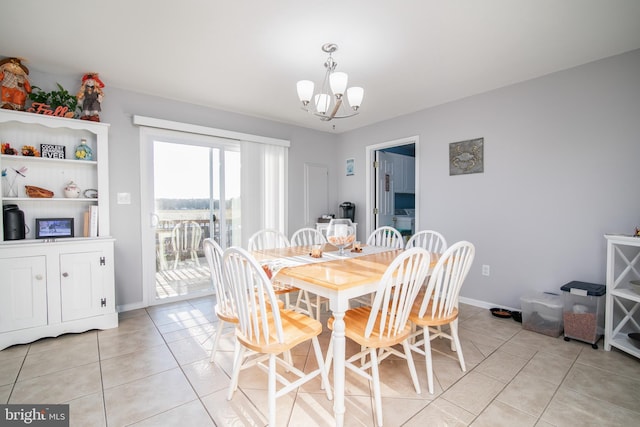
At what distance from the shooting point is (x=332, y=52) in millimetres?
2348

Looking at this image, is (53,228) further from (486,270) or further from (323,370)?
(486,270)

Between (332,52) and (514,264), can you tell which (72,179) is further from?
(514,264)

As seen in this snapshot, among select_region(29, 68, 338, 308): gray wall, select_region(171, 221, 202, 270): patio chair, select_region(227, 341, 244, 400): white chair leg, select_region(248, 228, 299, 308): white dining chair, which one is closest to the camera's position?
select_region(227, 341, 244, 400): white chair leg

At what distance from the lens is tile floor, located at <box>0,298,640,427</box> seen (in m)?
1.56

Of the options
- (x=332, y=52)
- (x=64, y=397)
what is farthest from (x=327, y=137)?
(x=64, y=397)

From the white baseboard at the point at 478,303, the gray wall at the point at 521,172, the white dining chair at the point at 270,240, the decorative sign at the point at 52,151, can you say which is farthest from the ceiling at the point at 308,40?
the white baseboard at the point at 478,303

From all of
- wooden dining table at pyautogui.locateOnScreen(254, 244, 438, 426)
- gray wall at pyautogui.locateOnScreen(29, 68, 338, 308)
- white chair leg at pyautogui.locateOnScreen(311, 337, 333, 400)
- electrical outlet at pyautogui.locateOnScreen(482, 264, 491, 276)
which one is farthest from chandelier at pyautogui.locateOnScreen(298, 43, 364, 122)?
electrical outlet at pyautogui.locateOnScreen(482, 264, 491, 276)

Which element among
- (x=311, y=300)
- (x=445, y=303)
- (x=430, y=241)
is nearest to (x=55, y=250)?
(x=311, y=300)

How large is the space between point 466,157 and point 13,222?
4.41m

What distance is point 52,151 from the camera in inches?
105

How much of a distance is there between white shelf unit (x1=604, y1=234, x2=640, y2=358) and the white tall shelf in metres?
4.17

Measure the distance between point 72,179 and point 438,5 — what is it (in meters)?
3.47

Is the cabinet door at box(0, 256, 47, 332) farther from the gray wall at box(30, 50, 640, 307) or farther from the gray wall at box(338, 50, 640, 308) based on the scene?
the gray wall at box(338, 50, 640, 308)

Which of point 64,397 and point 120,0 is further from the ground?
point 120,0
